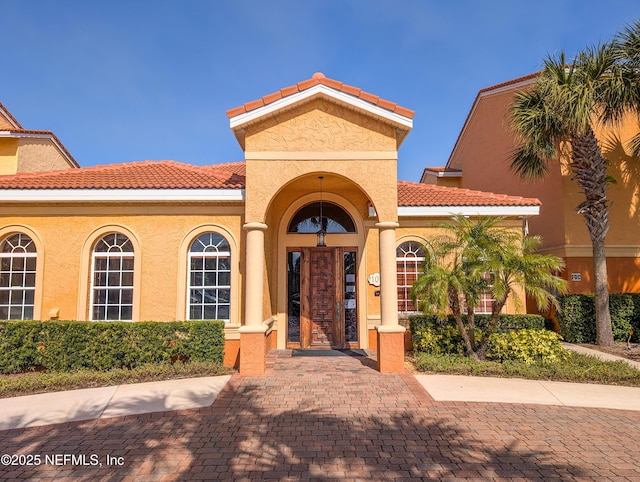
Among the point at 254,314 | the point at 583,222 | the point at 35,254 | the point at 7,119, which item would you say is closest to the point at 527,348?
the point at 254,314

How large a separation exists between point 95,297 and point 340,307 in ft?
21.8

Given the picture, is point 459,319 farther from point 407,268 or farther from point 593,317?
point 593,317

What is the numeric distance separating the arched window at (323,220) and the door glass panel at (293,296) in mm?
831

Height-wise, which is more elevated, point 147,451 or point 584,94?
point 584,94

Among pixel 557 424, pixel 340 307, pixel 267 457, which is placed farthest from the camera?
pixel 340 307

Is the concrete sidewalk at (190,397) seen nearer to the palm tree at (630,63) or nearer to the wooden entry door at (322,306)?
the wooden entry door at (322,306)

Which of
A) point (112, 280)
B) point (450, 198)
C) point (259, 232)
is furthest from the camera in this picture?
point (450, 198)

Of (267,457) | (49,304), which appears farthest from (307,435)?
(49,304)

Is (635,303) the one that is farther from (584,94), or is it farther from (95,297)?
(95,297)

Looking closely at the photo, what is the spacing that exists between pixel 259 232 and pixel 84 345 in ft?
15.1

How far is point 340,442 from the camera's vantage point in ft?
17.5

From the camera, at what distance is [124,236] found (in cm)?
1085

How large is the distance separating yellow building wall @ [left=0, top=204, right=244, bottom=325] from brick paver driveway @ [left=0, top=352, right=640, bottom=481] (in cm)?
412

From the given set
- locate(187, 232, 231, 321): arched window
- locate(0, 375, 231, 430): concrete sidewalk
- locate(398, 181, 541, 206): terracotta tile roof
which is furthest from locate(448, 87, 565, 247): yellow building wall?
locate(0, 375, 231, 430): concrete sidewalk
